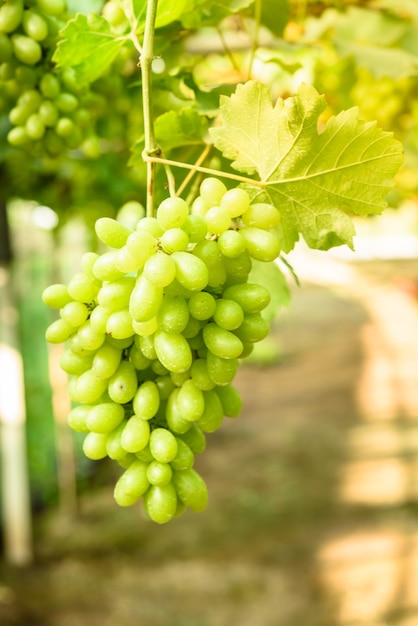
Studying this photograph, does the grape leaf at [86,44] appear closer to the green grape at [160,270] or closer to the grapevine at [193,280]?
the grapevine at [193,280]

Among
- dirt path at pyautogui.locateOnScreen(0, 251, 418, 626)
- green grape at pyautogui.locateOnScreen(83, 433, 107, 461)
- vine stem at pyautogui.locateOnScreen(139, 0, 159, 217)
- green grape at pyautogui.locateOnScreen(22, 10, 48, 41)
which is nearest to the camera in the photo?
vine stem at pyautogui.locateOnScreen(139, 0, 159, 217)

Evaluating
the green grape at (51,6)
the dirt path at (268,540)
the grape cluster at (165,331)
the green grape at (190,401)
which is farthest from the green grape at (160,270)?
the dirt path at (268,540)

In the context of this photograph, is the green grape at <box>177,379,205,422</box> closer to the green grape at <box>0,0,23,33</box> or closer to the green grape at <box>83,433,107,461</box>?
the green grape at <box>83,433,107,461</box>

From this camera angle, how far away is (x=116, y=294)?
54cm

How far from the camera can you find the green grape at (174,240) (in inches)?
20.0

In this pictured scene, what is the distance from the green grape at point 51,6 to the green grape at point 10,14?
0.10 ft

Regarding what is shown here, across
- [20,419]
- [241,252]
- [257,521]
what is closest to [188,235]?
[241,252]

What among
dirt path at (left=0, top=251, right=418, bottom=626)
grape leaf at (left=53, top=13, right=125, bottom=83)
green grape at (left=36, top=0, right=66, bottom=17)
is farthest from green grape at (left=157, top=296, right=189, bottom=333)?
dirt path at (left=0, top=251, right=418, bottom=626)

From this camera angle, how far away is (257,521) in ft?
13.8

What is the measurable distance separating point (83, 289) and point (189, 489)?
20 cm

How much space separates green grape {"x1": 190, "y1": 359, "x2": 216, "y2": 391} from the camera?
1.83 ft

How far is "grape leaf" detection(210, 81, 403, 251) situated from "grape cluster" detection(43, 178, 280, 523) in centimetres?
4

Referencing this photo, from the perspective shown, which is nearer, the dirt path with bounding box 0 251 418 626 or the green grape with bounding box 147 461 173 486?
the green grape with bounding box 147 461 173 486

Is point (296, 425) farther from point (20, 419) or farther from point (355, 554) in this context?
point (20, 419)
